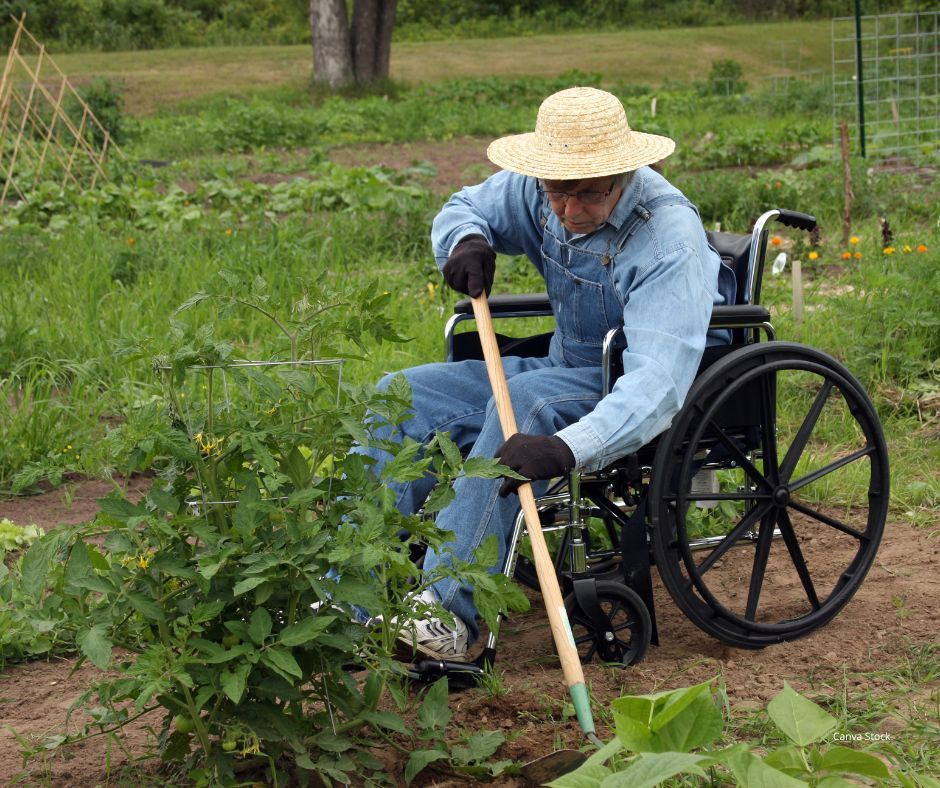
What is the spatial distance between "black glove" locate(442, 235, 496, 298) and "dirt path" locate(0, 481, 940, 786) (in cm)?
91

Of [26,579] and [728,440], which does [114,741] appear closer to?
[26,579]

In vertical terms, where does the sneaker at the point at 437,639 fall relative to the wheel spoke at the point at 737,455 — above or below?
below

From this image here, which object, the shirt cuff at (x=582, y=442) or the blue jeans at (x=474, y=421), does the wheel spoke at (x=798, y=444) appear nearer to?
the blue jeans at (x=474, y=421)

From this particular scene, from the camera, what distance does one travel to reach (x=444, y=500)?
230 centimetres

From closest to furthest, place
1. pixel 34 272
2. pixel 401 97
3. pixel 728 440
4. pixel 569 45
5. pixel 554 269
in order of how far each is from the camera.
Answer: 1. pixel 728 440
2. pixel 554 269
3. pixel 34 272
4. pixel 401 97
5. pixel 569 45

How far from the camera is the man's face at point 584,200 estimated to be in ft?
9.43

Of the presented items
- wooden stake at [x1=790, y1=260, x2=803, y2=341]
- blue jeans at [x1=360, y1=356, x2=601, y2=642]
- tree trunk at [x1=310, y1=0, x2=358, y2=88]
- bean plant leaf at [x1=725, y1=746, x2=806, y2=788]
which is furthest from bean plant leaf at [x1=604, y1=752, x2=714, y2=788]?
tree trunk at [x1=310, y1=0, x2=358, y2=88]

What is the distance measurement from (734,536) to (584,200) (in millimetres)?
899

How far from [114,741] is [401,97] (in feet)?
44.7

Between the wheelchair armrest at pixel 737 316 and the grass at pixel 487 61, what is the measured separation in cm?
1420

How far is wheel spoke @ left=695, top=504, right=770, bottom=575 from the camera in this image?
9.53ft

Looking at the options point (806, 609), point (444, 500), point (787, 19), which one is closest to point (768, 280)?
point (806, 609)

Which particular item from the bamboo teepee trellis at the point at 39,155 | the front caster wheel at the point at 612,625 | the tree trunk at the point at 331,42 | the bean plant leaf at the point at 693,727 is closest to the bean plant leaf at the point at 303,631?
the bean plant leaf at the point at 693,727

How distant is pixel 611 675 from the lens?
9.15 feet
